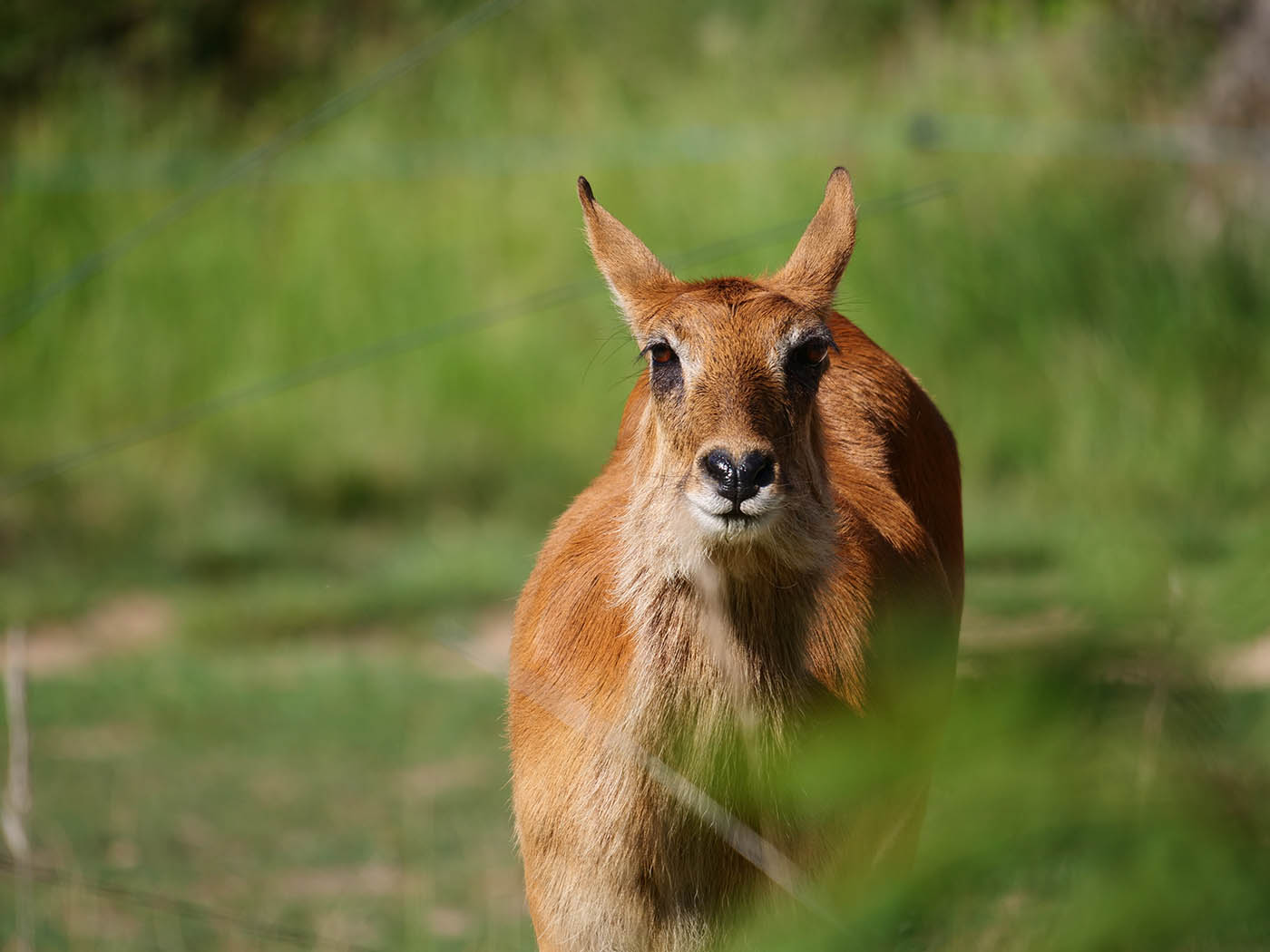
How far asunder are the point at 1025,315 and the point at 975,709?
1031cm

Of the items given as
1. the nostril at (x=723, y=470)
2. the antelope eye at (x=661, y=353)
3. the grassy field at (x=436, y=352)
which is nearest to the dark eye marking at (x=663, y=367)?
the antelope eye at (x=661, y=353)

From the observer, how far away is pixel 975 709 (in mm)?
1051

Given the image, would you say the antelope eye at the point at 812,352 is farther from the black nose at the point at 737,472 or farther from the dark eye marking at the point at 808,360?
the black nose at the point at 737,472

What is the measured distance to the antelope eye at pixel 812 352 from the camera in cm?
350

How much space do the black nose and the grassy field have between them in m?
3.47

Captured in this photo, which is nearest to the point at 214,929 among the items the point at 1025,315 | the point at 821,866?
the point at 821,866

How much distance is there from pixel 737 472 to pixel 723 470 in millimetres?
28

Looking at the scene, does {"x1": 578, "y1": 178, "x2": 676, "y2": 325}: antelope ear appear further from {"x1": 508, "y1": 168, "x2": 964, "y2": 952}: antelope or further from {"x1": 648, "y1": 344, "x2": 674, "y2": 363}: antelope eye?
{"x1": 648, "y1": 344, "x2": 674, "y2": 363}: antelope eye

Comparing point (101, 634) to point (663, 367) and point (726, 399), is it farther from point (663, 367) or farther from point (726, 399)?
point (726, 399)

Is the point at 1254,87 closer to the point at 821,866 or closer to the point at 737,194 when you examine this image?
the point at 737,194

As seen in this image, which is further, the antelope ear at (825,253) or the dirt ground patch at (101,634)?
the dirt ground patch at (101,634)

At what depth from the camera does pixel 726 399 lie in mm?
3232

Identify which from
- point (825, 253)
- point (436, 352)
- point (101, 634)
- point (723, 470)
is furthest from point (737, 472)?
point (436, 352)

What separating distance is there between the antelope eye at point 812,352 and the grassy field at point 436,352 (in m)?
3.28
